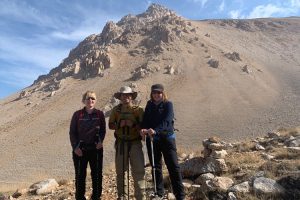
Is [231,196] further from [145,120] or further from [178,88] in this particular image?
[178,88]

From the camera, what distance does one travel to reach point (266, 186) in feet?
22.7

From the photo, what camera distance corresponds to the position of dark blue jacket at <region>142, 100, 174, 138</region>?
22.2ft

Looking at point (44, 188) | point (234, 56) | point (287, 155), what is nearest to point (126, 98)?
point (44, 188)

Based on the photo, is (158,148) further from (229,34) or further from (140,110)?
(229,34)

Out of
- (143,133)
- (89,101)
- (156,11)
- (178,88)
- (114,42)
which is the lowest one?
(143,133)

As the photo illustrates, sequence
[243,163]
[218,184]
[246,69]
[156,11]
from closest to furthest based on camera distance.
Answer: [218,184] < [243,163] < [246,69] < [156,11]

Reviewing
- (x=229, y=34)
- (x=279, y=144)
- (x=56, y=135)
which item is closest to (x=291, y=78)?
(x=229, y=34)

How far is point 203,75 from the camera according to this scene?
5678cm

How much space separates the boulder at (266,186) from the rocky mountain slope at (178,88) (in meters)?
23.7

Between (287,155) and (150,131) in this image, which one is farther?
(287,155)

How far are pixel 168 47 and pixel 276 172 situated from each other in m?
58.1

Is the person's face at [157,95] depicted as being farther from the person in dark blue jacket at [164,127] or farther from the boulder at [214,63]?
the boulder at [214,63]

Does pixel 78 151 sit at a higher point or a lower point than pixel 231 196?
higher

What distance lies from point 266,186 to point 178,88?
46.5 m
